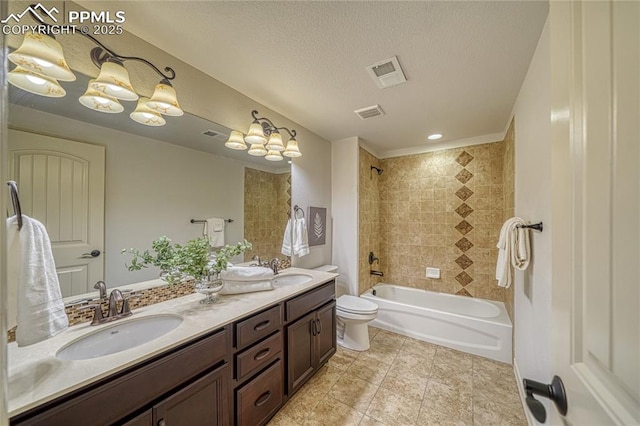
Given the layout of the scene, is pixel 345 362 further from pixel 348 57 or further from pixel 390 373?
pixel 348 57

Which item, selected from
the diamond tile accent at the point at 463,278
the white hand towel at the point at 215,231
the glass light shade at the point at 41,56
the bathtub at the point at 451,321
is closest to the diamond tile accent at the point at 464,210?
the diamond tile accent at the point at 463,278

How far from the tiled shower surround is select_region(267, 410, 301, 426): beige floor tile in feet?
5.80

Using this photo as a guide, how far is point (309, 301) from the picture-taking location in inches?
72.4

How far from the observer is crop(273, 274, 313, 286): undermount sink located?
2.13 metres

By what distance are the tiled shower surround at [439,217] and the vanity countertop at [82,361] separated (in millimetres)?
2156

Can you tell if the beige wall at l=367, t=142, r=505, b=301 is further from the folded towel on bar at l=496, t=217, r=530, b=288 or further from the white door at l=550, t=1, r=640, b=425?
the white door at l=550, t=1, r=640, b=425

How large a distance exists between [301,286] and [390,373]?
1196mm

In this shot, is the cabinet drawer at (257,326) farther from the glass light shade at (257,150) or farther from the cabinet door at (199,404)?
the glass light shade at (257,150)

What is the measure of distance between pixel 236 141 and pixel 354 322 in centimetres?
208

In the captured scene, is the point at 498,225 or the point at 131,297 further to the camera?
the point at 498,225

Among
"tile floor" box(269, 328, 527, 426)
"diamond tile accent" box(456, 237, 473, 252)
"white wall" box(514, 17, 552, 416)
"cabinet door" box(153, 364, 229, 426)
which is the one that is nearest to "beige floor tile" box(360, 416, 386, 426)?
"tile floor" box(269, 328, 527, 426)

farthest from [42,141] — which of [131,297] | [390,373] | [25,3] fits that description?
[390,373]

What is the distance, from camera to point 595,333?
1.43 feet

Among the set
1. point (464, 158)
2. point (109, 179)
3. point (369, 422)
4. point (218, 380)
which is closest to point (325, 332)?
point (369, 422)
